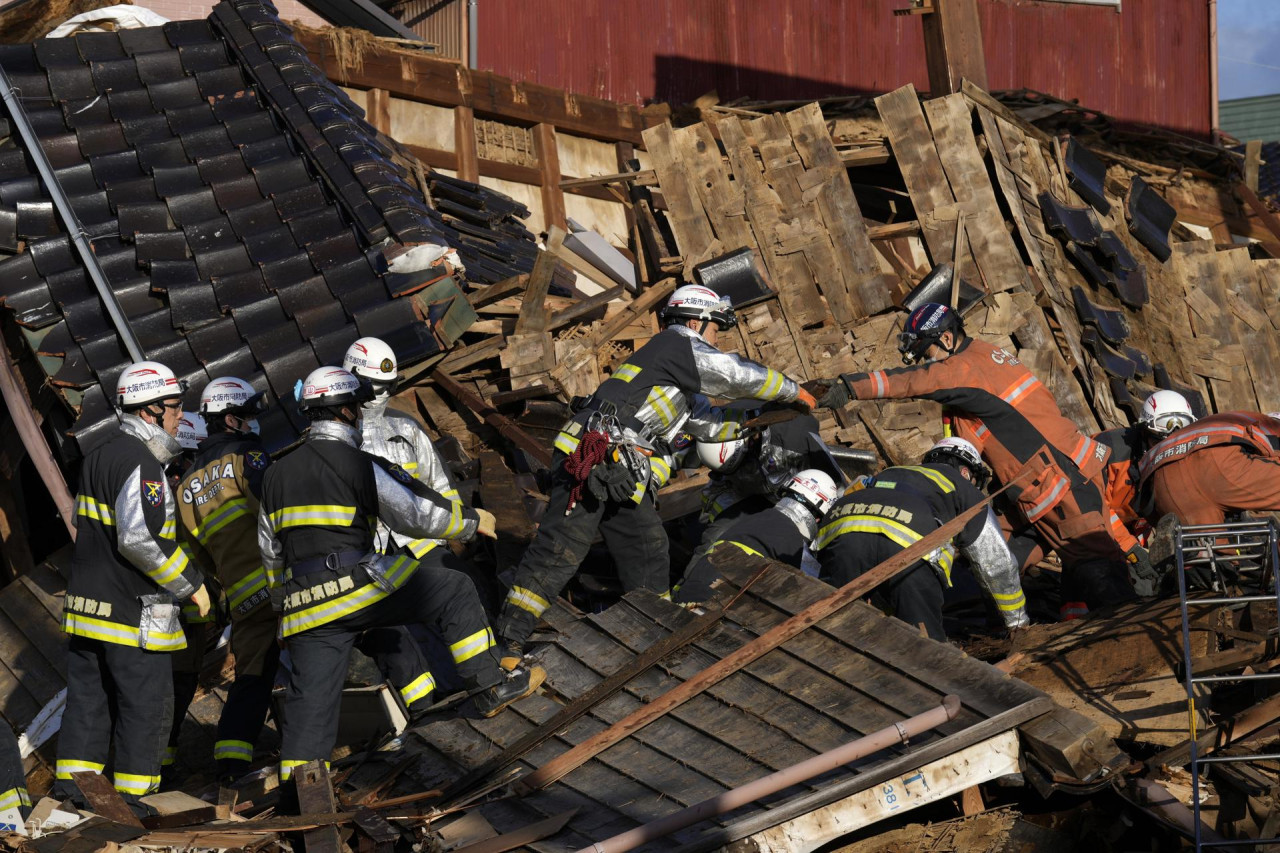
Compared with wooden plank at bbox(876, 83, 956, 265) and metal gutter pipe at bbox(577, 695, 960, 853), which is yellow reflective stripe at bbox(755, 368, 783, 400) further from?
wooden plank at bbox(876, 83, 956, 265)

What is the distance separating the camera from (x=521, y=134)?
15.7 m

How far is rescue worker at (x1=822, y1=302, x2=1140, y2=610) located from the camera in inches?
348

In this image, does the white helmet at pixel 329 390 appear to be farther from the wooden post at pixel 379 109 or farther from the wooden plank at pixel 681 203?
the wooden post at pixel 379 109

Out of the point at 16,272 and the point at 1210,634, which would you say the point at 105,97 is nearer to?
the point at 16,272

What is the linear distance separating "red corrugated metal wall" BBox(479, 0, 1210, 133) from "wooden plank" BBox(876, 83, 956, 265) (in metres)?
5.51

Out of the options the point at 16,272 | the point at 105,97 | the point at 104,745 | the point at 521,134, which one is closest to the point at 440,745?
the point at 104,745

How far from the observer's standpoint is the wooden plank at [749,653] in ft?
20.2

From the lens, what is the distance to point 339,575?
6.67 m

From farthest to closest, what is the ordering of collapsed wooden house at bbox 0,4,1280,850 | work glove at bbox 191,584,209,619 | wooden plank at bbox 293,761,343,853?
work glove at bbox 191,584,209,619 < collapsed wooden house at bbox 0,4,1280,850 < wooden plank at bbox 293,761,343,853

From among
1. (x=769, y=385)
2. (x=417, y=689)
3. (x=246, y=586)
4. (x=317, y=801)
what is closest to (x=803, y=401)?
(x=769, y=385)

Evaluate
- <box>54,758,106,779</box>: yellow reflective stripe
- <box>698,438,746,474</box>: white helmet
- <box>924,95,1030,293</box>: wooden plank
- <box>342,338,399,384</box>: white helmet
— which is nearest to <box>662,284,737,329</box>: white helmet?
<box>698,438,746,474</box>: white helmet

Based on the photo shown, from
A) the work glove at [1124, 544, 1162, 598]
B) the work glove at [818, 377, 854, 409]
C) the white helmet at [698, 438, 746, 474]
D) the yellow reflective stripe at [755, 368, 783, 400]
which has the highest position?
the yellow reflective stripe at [755, 368, 783, 400]

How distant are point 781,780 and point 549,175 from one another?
10800mm

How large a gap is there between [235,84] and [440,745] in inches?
264
